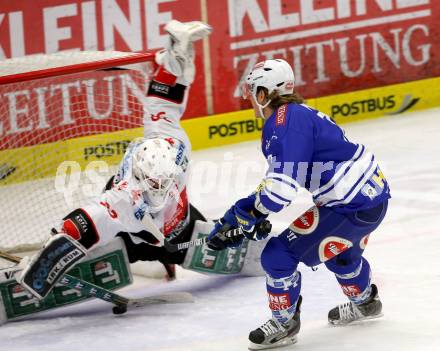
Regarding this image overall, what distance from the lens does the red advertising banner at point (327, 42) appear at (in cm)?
866

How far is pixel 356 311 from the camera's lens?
4.50 metres

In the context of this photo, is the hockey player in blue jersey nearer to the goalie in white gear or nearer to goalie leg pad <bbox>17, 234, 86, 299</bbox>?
the goalie in white gear

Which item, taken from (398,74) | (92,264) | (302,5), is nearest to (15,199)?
(92,264)

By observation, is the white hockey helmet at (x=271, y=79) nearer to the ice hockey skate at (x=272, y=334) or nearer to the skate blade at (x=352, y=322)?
the ice hockey skate at (x=272, y=334)

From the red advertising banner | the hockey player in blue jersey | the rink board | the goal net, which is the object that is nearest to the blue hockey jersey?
the hockey player in blue jersey

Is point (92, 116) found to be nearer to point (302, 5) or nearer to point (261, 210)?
point (261, 210)

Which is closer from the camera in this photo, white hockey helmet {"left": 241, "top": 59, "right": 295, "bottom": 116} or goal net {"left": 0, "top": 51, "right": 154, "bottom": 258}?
white hockey helmet {"left": 241, "top": 59, "right": 295, "bottom": 116}

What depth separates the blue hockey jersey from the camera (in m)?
4.05

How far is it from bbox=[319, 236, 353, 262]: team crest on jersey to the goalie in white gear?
745 mm

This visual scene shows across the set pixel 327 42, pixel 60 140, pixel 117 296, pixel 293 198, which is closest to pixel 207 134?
pixel 327 42

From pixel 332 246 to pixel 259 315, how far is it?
2.28ft

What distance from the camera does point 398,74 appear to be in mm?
9336

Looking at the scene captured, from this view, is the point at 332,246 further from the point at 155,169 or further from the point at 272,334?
the point at 155,169

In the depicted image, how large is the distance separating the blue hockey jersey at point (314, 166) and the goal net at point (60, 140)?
1522mm
